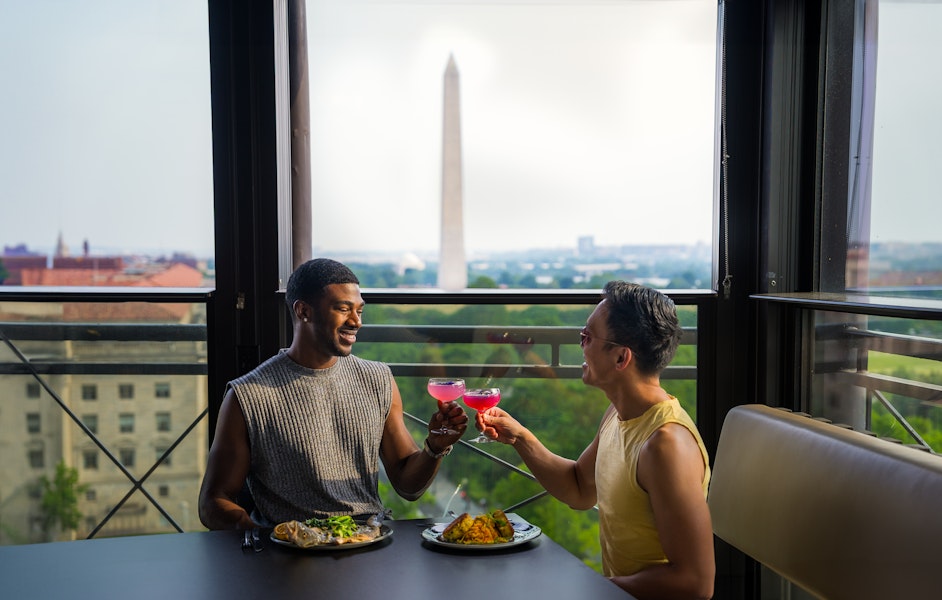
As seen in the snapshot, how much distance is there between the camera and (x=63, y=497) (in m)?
3.33

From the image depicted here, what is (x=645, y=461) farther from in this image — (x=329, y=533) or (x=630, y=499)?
(x=329, y=533)

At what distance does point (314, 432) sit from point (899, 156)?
1.74 m

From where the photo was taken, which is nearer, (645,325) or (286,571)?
(286,571)

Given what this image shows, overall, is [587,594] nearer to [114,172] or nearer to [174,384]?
[174,384]

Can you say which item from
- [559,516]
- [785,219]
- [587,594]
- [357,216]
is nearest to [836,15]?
[785,219]

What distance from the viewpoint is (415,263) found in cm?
331

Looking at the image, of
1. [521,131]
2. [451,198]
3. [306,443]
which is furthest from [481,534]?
[521,131]

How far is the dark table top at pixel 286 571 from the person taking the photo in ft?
5.47

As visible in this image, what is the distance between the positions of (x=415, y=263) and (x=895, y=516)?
6.12 ft

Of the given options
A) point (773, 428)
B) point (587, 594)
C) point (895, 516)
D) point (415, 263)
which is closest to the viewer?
point (587, 594)

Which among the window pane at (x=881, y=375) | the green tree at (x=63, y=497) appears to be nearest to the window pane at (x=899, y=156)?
the window pane at (x=881, y=375)

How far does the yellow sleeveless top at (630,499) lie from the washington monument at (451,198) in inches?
47.7

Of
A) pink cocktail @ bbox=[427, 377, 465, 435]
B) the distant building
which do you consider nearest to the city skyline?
the distant building

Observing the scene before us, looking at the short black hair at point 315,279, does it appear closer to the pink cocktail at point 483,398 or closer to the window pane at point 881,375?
the pink cocktail at point 483,398
